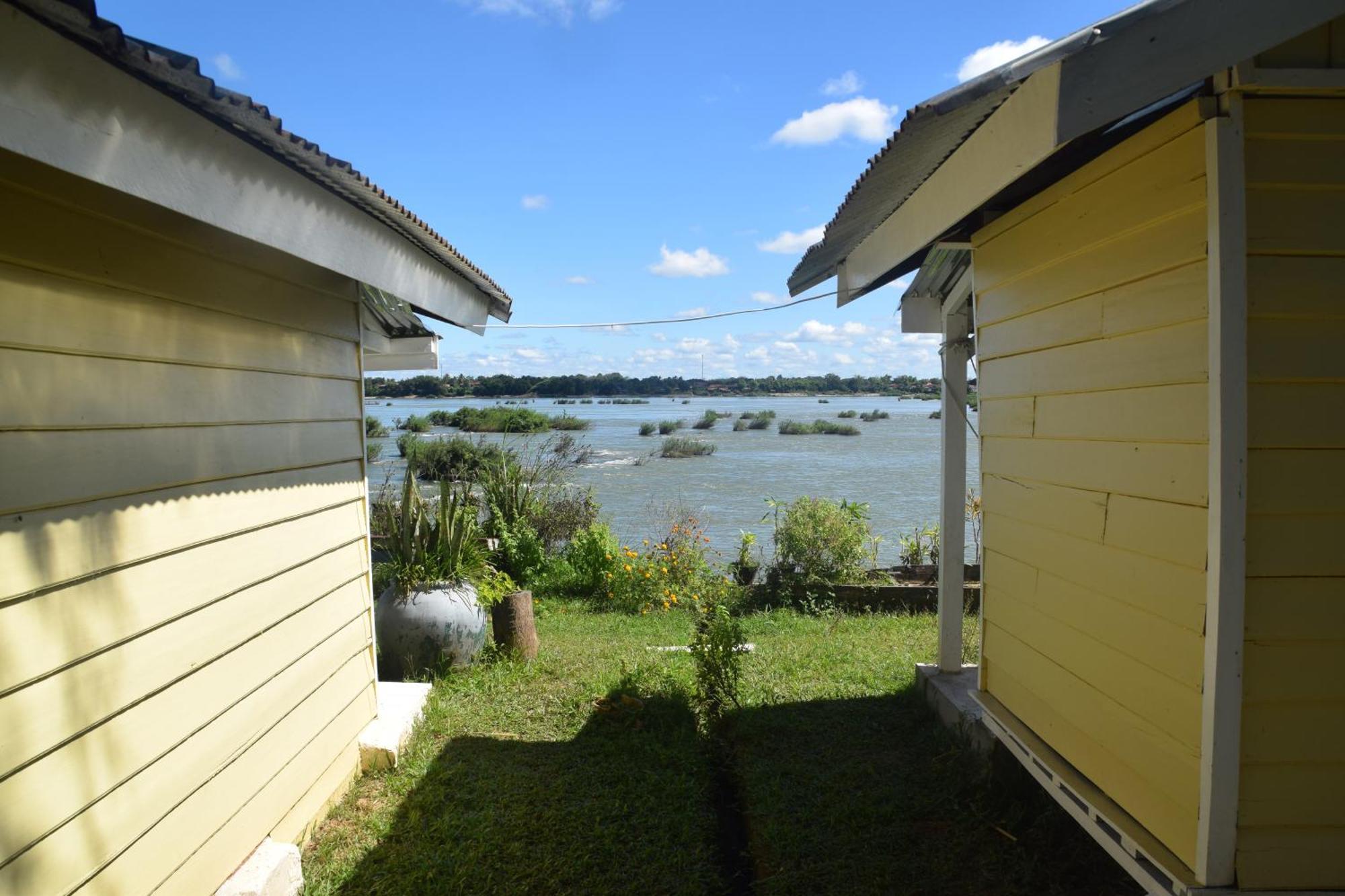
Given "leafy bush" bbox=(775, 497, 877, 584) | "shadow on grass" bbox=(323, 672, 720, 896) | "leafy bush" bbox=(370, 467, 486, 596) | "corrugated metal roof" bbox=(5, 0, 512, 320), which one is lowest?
"shadow on grass" bbox=(323, 672, 720, 896)

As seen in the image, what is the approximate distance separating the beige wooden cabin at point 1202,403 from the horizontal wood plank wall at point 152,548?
2.58 metres

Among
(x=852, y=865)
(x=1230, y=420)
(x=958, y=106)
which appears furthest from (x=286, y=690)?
(x=1230, y=420)

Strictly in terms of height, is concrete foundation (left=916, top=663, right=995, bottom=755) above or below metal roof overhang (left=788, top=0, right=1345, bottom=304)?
below

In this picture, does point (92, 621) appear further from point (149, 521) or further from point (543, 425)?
point (543, 425)

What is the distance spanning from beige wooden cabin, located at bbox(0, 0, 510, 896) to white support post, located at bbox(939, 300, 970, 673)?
338 centimetres

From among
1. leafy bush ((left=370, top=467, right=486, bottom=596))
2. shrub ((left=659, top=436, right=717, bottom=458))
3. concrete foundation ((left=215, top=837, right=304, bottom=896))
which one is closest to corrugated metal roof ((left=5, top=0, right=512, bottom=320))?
concrete foundation ((left=215, top=837, right=304, bottom=896))

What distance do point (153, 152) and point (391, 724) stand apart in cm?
353

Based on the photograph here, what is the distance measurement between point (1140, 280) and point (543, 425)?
12717 millimetres

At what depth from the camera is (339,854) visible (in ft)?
11.8

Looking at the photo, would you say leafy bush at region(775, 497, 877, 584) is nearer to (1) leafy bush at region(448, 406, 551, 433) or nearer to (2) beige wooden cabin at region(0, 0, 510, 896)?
(1) leafy bush at region(448, 406, 551, 433)

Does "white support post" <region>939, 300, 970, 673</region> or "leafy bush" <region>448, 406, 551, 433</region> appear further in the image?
"leafy bush" <region>448, 406, 551, 433</region>

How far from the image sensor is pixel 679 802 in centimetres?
407

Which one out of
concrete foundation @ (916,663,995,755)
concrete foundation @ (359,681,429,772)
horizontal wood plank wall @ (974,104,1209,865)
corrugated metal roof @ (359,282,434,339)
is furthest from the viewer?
corrugated metal roof @ (359,282,434,339)

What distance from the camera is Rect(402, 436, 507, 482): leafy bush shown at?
1105 centimetres
